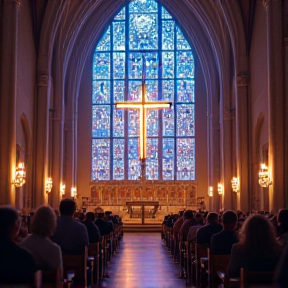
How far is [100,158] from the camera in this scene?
37.6m

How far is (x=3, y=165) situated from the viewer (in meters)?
18.9

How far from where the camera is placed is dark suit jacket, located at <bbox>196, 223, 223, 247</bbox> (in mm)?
10320

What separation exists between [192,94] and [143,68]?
3.68 meters

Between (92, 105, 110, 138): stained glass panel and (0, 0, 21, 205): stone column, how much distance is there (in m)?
18.1

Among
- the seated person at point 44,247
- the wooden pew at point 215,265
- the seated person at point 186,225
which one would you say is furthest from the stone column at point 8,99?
the seated person at point 44,247

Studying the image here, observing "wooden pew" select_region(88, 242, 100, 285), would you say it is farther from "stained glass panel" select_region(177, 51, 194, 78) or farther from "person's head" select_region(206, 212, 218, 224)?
"stained glass panel" select_region(177, 51, 194, 78)

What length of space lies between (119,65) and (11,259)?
3428 cm

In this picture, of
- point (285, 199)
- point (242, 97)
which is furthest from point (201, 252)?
point (242, 97)

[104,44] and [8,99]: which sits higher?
[104,44]

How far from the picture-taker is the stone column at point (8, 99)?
62.0ft

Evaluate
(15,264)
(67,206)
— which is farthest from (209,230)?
→ (15,264)

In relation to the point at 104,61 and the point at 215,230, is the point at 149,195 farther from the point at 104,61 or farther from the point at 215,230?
the point at 215,230

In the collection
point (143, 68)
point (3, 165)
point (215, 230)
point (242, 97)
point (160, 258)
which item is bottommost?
point (160, 258)

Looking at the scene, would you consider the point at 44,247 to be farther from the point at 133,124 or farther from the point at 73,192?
the point at 133,124
